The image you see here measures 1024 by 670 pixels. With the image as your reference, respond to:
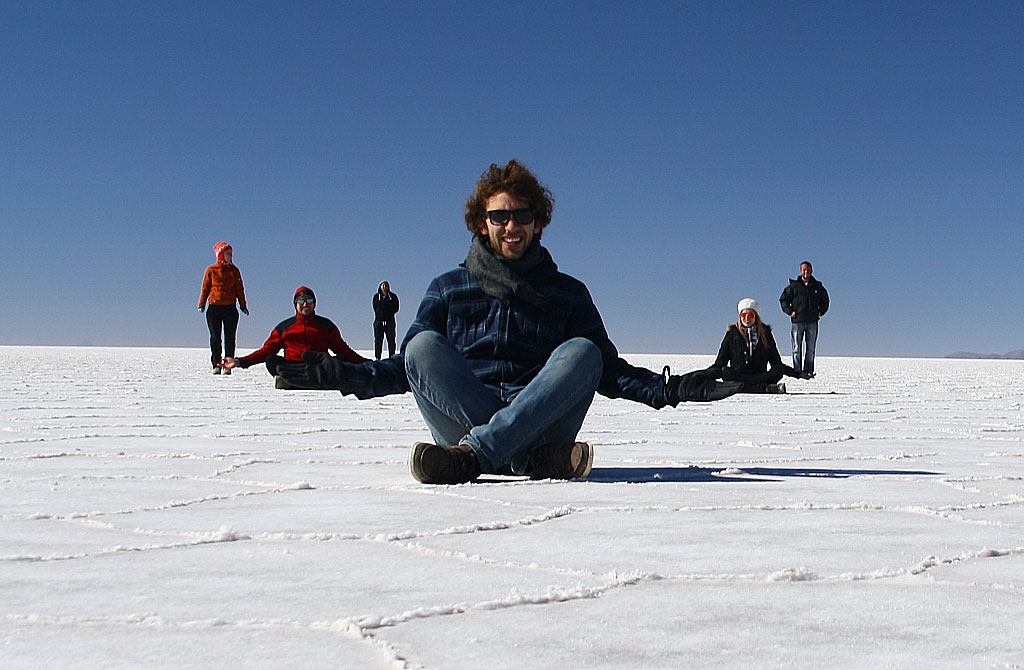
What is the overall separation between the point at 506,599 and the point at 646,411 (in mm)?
4990

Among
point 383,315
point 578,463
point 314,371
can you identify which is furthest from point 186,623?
point 383,315

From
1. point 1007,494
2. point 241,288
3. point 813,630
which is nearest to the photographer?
point 813,630

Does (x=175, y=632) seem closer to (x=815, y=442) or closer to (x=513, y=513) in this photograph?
(x=513, y=513)

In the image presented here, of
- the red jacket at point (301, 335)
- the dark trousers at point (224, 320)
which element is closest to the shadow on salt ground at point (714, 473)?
the red jacket at point (301, 335)

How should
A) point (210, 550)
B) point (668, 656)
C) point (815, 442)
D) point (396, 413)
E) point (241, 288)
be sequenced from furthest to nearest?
point (241, 288) → point (396, 413) → point (815, 442) → point (210, 550) → point (668, 656)

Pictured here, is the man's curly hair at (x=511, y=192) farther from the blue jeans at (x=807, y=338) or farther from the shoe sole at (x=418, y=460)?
the blue jeans at (x=807, y=338)

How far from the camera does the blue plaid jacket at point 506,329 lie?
289 cm

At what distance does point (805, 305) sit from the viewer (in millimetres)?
10328

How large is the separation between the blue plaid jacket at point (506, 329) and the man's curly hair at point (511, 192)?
15 centimetres

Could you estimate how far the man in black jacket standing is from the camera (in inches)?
407

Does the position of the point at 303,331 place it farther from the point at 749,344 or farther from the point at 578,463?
the point at 578,463

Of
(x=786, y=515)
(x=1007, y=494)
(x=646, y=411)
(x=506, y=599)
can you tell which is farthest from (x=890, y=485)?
(x=646, y=411)

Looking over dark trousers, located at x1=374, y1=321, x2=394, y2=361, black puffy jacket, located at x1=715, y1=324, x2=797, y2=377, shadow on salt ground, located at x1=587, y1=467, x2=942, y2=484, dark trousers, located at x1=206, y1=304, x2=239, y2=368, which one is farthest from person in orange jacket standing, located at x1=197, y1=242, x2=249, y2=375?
shadow on salt ground, located at x1=587, y1=467, x2=942, y2=484

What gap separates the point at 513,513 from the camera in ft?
7.25
